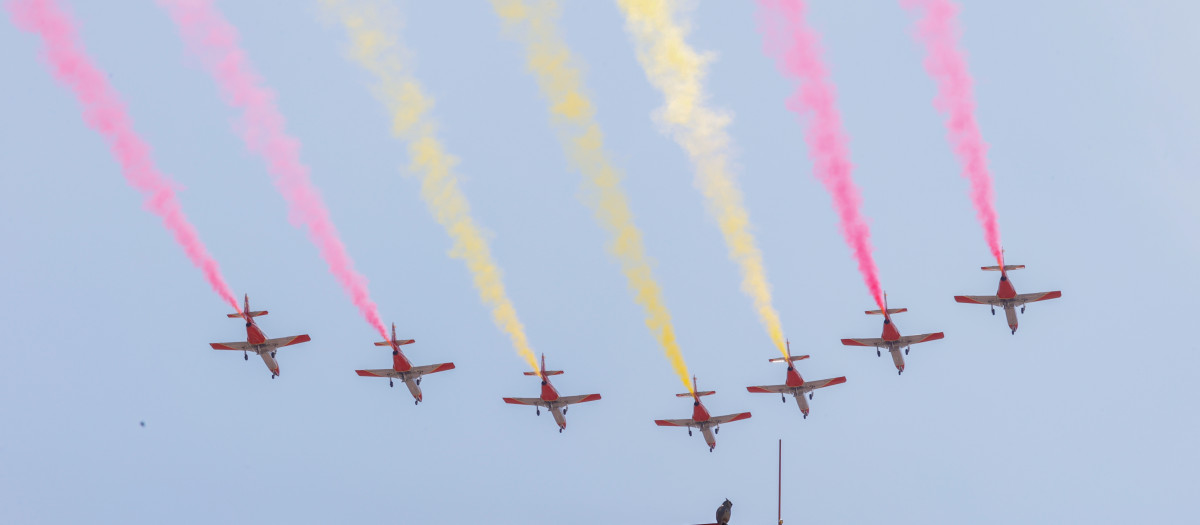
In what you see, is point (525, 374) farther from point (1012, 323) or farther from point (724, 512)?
point (1012, 323)

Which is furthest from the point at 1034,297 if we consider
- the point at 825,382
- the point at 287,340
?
the point at 287,340

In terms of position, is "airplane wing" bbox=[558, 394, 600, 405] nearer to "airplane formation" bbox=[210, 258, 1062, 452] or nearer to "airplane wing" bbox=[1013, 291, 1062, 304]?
"airplane formation" bbox=[210, 258, 1062, 452]

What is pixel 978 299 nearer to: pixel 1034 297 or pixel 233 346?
pixel 1034 297

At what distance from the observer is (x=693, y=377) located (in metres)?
63.7

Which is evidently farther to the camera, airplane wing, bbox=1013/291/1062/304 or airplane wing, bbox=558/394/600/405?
airplane wing, bbox=558/394/600/405

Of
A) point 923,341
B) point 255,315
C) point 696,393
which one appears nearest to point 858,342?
point 923,341

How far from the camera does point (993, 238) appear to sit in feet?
191

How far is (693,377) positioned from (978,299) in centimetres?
1092

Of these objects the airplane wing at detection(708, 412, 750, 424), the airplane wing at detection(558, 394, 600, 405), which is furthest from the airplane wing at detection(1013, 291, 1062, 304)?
the airplane wing at detection(558, 394, 600, 405)

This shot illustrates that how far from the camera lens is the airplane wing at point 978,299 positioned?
209 feet

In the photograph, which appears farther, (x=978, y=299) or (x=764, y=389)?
(x=764, y=389)

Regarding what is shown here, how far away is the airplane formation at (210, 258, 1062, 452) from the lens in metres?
62.5

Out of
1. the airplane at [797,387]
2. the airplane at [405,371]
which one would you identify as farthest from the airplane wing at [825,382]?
the airplane at [405,371]

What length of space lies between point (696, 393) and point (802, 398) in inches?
202
